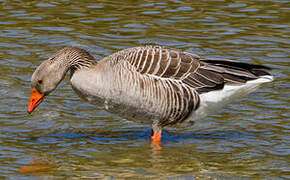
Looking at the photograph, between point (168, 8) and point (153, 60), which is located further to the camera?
point (168, 8)

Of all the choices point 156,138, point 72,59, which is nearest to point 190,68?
point 156,138

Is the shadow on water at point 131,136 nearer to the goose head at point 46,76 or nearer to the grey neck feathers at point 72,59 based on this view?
the goose head at point 46,76

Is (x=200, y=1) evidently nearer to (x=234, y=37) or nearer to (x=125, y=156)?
(x=234, y=37)

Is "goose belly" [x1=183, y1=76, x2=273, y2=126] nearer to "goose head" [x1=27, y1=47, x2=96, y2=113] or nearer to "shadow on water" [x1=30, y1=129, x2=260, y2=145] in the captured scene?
"shadow on water" [x1=30, y1=129, x2=260, y2=145]

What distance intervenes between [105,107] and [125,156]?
0.81 metres

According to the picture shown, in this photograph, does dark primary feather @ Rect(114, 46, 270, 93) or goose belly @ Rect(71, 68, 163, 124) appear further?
dark primary feather @ Rect(114, 46, 270, 93)

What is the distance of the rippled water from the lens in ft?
28.6

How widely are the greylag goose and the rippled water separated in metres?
0.59

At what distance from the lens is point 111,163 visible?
8781mm

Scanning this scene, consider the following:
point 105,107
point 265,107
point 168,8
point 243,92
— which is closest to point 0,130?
point 105,107

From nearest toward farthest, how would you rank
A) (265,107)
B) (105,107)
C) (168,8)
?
(105,107)
(265,107)
(168,8)

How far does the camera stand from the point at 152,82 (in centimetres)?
917

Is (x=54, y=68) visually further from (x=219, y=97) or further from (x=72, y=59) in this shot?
(x=219, y=97)

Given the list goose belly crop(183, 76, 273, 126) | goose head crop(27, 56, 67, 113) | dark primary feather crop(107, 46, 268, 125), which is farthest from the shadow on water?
goose head crop(27, 56, 67, 113)
